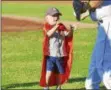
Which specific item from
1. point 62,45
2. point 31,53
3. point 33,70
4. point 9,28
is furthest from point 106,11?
point 9,28

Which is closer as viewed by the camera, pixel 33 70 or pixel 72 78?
pixel 72 78

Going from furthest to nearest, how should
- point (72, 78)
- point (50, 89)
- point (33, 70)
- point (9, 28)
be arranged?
point (9, 28)
point (33, 70)
point (72, 78)
point (50, 89)

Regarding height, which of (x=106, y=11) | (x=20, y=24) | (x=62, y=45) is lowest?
(x=20, y=24)

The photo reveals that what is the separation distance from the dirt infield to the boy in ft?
32.9

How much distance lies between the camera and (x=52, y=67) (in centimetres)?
782

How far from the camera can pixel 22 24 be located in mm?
21406

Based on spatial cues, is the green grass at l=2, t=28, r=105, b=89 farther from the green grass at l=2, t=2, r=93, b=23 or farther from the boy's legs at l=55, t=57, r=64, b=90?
the green grass at l=2, t=2, r=93, b=23

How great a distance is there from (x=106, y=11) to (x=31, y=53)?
6572mm

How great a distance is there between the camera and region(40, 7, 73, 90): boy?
7.66 m

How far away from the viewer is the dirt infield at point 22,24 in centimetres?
1940

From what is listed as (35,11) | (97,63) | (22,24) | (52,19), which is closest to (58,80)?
(52,19)

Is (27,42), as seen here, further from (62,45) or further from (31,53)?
(62,45)

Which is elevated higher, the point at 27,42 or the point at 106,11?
the point at 106,11

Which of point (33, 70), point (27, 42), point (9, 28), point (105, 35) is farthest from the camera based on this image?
point (9, 28)
